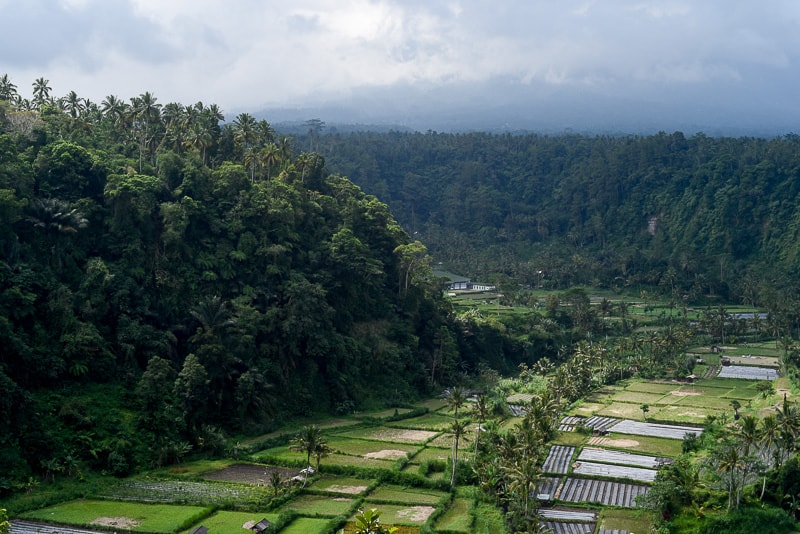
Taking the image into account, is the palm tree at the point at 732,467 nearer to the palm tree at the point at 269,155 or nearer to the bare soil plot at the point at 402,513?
the bare soil plot at the point at 402,513

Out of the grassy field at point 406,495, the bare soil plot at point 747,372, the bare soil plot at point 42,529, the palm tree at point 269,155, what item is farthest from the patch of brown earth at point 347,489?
the bare soil plot at point 747,372

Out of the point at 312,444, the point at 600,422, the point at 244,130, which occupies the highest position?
the point at 244,130

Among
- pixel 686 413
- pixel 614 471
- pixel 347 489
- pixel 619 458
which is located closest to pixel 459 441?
pixel 619 458

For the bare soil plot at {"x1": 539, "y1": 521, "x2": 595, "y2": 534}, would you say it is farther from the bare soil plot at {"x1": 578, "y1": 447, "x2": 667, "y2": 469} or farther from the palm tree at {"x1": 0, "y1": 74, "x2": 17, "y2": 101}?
the palm tree at {"x1": 0, "y1": 74, "x2": 17, "y2": 101}

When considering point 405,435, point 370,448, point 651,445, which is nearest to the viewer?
point 370,448

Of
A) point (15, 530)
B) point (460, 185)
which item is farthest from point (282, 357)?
point (460, 185)

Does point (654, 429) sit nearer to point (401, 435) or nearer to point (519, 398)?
point (519, 398)

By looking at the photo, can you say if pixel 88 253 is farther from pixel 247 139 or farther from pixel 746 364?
pixel 746 364
